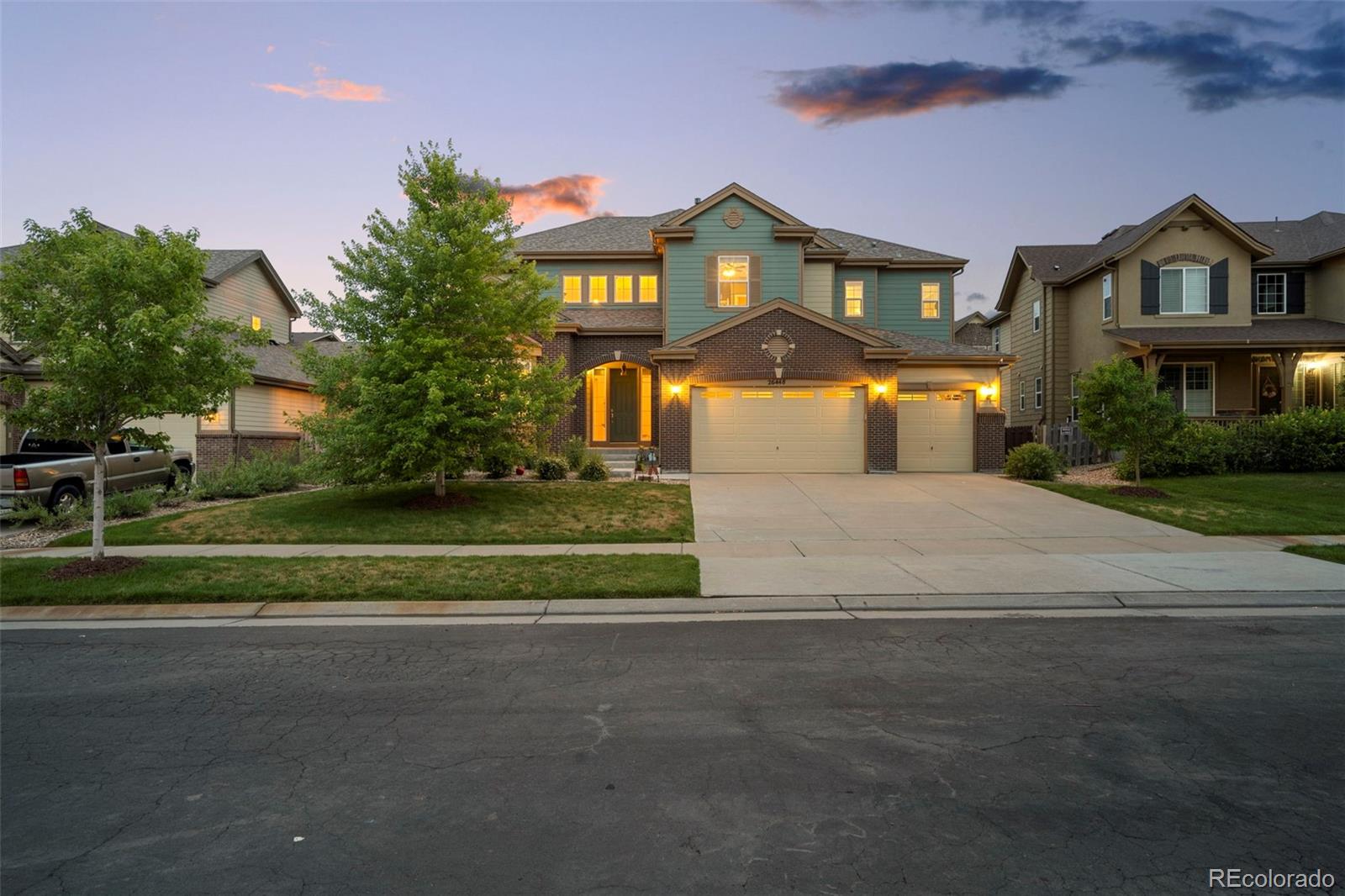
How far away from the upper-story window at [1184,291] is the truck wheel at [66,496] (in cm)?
3147

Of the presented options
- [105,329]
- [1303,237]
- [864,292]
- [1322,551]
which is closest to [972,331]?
[1303,237]

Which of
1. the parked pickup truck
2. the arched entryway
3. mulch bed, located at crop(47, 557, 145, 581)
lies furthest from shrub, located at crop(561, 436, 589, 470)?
mulch bed, located at crop(47, 557, 145, 581)

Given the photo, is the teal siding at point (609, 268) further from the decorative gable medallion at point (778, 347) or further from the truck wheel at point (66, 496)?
the truck wheel at point (66, 496)

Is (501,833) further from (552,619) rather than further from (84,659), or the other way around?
(84,659)

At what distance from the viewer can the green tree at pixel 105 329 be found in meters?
8.92

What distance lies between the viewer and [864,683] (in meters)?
5.55

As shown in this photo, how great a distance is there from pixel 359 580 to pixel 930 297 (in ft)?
80.0

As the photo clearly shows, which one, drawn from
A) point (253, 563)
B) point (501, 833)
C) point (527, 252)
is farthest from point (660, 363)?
point (501, 833)

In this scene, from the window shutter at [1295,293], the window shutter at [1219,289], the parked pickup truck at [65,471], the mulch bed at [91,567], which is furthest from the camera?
the window shutter at [1295,293]

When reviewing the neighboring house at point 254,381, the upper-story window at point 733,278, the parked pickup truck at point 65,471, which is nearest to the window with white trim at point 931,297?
the upper-story window at point 733,278

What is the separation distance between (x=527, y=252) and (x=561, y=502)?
13636 mm

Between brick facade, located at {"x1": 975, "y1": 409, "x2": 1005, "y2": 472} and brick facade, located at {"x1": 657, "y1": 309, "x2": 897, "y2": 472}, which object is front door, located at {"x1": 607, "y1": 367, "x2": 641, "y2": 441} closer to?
brick facade, located at {"x1": 657, "y1": 309, "x2": 897, "y2": 472}

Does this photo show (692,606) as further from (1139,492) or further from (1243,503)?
(1243,503)

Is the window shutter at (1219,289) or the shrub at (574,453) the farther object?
the window shutter at (1219,289)
